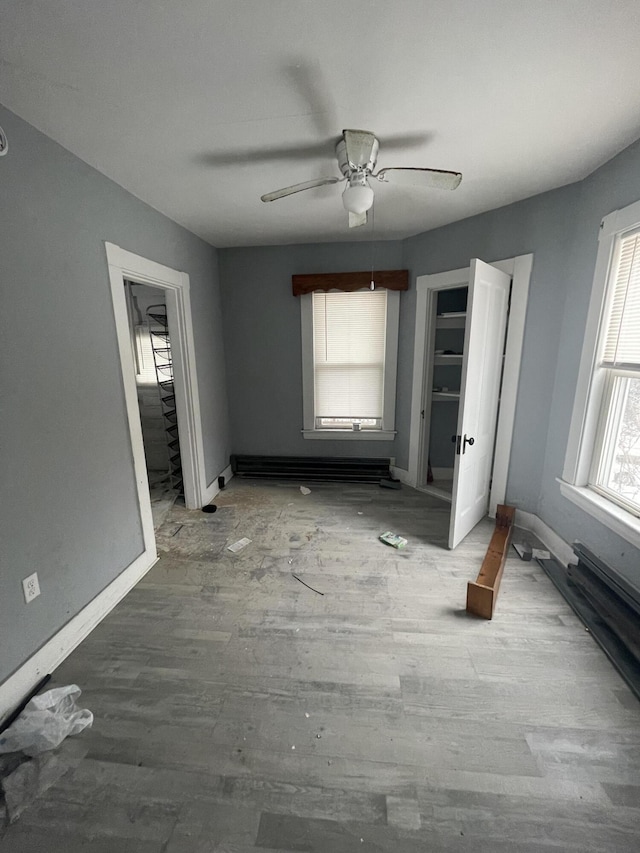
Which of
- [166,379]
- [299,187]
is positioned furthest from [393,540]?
[166,379]

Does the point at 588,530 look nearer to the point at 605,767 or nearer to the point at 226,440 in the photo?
the point at 605,767

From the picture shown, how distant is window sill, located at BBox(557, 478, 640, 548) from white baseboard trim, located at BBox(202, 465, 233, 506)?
2929 mm

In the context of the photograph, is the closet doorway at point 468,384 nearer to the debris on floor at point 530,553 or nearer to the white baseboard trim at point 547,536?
the white baseboard trim at point 547,536

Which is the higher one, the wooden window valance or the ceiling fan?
the ceiling fan

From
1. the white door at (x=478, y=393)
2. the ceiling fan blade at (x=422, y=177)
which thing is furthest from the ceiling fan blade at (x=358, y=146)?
the white door at (x=478, y=393)

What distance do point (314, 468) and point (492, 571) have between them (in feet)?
6.82

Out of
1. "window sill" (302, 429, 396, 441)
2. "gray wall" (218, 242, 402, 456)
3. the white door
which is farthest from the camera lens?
"window sill" (302, 429, 396, 441)

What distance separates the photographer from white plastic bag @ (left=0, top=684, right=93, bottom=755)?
4.12ft

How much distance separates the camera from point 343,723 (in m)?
1.35

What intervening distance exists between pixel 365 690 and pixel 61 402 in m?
1.95

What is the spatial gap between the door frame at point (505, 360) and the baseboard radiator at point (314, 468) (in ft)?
1.34

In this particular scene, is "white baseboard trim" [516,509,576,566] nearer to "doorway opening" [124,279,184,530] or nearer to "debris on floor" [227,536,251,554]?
"debris on floor" [227,536,251,554]

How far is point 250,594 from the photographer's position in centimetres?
206

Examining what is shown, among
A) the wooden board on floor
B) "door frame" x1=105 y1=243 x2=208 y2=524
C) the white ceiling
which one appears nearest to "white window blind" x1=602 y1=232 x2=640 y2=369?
the white ceiling
